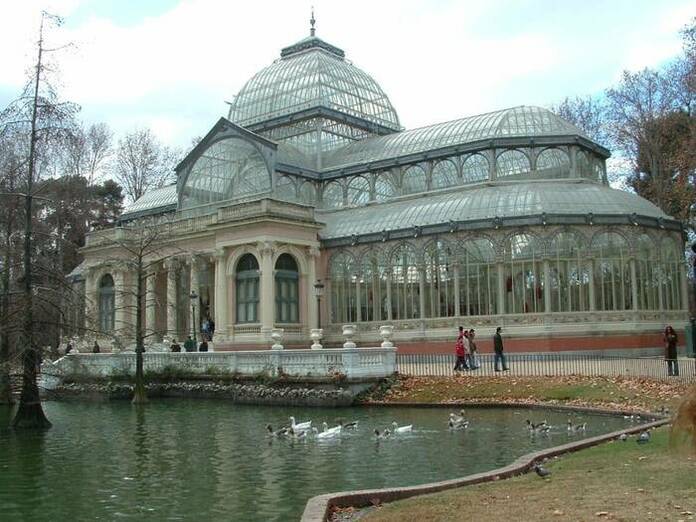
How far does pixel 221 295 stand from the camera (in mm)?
42375

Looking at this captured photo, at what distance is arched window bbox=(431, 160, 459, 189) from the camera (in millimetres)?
43281

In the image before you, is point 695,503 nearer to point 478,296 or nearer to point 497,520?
point 497,520

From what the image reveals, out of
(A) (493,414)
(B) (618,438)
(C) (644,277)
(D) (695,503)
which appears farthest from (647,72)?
(D) (695,503)

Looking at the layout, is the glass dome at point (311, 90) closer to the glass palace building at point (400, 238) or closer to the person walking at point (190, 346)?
the glass palace building at point (400, 238)

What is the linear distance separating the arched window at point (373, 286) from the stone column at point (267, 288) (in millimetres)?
4608

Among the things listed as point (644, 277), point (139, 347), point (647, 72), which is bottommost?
point (139, 347)

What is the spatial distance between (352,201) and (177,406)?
846 inches

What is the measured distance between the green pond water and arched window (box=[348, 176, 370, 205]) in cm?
2373

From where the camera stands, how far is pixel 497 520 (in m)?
8.40

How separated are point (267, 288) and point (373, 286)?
212 inches

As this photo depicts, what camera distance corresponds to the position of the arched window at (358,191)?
154ft

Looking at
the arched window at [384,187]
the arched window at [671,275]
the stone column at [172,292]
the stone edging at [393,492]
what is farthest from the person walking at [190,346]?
the stone edging at [393,492]

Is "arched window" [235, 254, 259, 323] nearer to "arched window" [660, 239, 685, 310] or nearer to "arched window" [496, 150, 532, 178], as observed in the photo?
"arched window" [496, 150, 532, 178]

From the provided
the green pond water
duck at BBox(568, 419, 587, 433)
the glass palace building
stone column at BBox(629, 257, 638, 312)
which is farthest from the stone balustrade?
stone column at BBox(629, 257, 638, 312)
